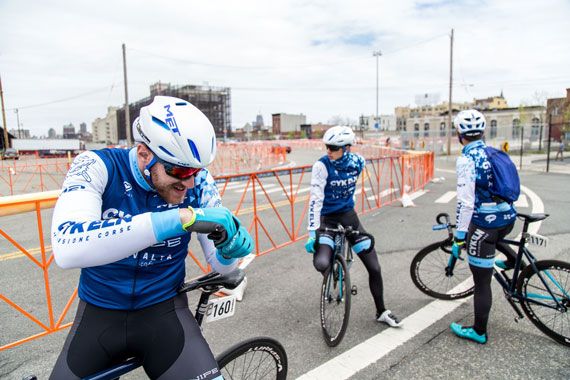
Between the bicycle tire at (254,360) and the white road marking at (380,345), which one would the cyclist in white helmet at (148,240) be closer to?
the bicycle tire at (254,360)

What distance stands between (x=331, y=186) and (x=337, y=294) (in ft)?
3.64

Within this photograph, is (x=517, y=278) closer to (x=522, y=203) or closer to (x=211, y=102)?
(x=522, y=203)

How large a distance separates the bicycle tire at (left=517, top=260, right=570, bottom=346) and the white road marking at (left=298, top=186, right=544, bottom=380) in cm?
81

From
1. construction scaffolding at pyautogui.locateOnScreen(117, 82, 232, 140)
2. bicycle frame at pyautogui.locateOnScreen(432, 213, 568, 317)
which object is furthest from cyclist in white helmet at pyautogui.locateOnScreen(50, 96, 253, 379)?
construction scaffolding at pyautogui.locateOnScreen(117, 82, 232, 140)

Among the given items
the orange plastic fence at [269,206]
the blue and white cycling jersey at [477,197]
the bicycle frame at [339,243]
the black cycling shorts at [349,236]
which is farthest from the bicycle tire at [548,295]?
the orange plastic fence at [269,206]

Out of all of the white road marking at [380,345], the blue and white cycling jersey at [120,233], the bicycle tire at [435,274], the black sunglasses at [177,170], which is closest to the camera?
the blue and white cycling jersey at [120,233]

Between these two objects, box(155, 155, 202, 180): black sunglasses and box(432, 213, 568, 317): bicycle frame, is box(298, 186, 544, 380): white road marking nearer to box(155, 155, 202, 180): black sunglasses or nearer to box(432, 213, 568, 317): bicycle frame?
box(432, 213, 568, 317): bicycle frame

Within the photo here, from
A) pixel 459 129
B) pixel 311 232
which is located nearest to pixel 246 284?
pixel 311 232

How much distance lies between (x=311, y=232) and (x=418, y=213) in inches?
264

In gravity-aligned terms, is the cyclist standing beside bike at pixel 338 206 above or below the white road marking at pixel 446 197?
above

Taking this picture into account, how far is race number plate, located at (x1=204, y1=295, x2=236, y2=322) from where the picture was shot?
7.29 ft

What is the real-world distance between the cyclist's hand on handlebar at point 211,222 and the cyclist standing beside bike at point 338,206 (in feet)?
7.35

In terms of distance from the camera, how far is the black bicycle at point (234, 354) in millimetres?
1900

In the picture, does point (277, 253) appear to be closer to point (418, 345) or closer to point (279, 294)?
point (279, 294)
